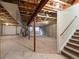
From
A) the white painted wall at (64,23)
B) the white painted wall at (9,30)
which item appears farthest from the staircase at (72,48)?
the white painted wall at (9,30)

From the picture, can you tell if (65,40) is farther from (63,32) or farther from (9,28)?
(9,28)

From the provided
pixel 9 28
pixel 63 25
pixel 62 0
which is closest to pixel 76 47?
pixel 63 25

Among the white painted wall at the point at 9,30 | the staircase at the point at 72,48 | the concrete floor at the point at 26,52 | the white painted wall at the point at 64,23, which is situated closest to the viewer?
the staircase at the point at 72,48

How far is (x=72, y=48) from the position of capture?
4.20 metres

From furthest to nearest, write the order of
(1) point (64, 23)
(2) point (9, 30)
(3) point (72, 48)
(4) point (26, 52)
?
(2) point (9, 30), (4) point (26, 52), (1) point (64, 23), (3) point (72, 48)

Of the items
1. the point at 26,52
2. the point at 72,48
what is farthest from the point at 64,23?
the point at 26,52

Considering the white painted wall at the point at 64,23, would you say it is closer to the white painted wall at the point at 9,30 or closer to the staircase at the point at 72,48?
the staircase at the point at 72,48

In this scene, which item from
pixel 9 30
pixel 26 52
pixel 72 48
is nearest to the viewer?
pixel 72 48

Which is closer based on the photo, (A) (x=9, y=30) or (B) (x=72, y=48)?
(B) (x=72, y=48)

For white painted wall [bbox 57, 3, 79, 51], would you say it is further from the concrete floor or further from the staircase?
the concrete floor

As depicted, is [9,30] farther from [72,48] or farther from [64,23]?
[72,48]

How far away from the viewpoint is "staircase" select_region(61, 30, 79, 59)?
3.76 meters

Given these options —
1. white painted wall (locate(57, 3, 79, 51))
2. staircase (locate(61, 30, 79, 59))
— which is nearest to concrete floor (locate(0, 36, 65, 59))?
staircase (locate(61, 30, 79, 59))

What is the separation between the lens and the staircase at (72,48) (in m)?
3.76
